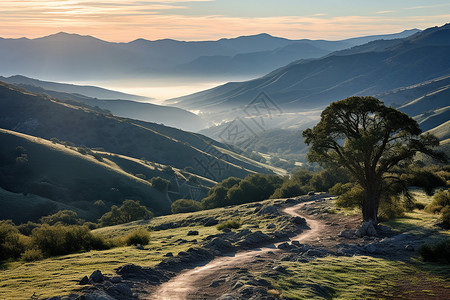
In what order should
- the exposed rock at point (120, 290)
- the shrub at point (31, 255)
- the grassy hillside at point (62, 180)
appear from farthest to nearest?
1. the grassy hillside at point (62, 180)
2. the shrub at point (31, 255)
3. the exposed rock at point (120, 290)

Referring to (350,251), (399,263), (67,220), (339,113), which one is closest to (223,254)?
(350,251)

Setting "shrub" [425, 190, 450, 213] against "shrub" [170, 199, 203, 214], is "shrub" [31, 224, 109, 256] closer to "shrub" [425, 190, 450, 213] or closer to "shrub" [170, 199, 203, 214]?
"shrub" [425, 190, 450, 213]

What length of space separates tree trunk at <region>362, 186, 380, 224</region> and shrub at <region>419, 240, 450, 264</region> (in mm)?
10538

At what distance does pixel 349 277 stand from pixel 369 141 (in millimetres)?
17559

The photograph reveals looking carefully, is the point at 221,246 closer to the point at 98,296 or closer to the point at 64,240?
the point at 64,240

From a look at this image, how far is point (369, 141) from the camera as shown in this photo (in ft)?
133

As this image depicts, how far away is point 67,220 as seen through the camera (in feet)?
→ 317

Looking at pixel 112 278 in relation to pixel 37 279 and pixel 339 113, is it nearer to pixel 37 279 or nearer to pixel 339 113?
pixel 37 279

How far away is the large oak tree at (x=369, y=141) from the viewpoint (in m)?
40.9

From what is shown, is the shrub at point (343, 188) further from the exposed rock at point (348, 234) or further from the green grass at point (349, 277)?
the green grass at point (349, 277)

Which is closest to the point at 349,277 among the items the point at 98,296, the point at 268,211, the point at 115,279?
the point at 115,279

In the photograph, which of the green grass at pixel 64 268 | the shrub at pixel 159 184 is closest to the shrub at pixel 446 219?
the green grass at pixel 64 268

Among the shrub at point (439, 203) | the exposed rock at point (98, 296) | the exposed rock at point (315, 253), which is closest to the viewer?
the exposed rock at point (98, 296)

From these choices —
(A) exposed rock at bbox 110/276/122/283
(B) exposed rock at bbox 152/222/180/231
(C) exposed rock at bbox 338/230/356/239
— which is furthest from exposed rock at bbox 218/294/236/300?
(B) exposed rock at bbox 152/222/180/231
